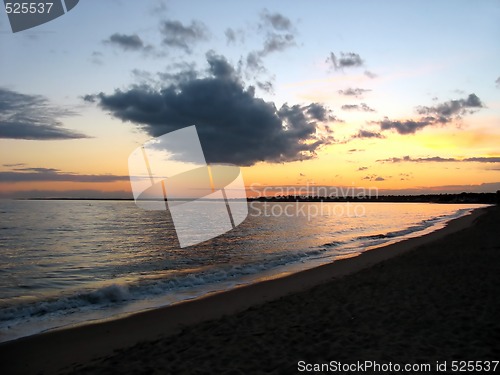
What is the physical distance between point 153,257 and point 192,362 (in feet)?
52.4

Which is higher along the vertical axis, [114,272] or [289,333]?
[289,333]

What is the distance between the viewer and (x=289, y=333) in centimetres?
689

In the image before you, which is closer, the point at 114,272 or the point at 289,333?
the point at 289,333

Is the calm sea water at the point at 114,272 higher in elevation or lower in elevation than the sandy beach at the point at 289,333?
lower

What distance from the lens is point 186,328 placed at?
7754mm

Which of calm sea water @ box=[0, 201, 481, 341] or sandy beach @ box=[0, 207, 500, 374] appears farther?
calm sea water @ box=[0, 201, 481, 341]

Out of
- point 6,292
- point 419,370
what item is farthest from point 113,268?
point 419,370

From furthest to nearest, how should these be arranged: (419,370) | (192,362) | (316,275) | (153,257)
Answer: (153,257), (316,275), (192,362), (419,370)

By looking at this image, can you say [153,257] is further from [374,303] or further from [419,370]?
[419,370]

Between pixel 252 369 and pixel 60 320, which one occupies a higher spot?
pixel 252 369

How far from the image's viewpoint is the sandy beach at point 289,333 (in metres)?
5.66

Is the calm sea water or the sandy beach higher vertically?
the sandy beach

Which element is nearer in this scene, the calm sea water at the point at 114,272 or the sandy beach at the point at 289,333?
the sandy beach at the point at 289,333

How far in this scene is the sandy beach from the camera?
5660 millimetres
